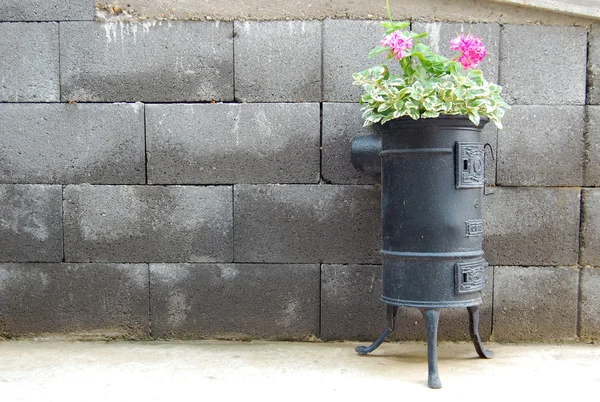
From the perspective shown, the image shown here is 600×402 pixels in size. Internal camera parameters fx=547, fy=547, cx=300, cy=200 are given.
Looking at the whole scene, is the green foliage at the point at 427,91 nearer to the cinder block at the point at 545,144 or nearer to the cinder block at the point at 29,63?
the cinder block at the point at 545,144

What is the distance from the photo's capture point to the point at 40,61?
4.03 metres

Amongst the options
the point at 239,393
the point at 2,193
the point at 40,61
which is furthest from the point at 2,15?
the point at 239,393

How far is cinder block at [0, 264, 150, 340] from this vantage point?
4.07 m

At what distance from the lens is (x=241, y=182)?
4.02 m

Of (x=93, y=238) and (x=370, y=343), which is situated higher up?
(x=93, y=238)

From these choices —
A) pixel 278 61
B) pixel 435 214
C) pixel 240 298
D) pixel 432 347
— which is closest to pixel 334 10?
pixel 278 61

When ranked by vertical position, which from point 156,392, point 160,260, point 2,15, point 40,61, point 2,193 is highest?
point 2,15

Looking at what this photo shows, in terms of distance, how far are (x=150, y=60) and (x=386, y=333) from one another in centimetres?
256

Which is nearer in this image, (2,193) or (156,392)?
(156,392)

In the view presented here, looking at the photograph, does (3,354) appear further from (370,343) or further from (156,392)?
(370,343)

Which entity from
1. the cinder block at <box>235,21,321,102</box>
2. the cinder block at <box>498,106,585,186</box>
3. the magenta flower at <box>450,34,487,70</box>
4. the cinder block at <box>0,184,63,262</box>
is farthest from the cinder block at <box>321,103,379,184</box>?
the cinder block at <box>0,184,63,262</box>

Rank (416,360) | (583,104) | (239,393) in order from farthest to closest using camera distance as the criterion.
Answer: (583,104), (416,360), (239,393)

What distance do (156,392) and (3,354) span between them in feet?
4.64

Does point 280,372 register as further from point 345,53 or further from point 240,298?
point 345,53
